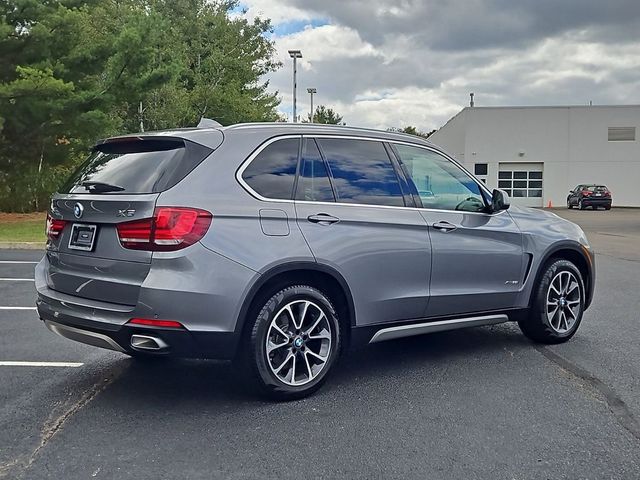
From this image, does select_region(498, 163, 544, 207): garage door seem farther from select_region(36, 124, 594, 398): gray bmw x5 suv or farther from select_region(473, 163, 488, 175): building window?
select_region(36, 124, 594, 398): gray bmw x5 suv

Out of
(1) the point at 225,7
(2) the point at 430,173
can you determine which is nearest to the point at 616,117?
(1) the point at 225,7

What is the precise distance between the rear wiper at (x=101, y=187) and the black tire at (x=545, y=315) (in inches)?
144

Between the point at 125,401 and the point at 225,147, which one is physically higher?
the point at 225,147

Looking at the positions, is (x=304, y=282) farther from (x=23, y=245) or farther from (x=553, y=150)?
(x=553, y=150)

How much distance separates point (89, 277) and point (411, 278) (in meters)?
2.29

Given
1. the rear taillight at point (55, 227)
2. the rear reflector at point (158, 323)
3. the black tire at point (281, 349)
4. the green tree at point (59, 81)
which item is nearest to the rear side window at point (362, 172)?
the black tire at point (281, 349)

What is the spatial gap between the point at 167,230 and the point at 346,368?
2.08m

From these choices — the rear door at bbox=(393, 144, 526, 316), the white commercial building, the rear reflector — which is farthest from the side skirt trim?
the white commercial building

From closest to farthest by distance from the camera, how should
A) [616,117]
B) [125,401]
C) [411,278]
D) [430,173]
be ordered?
[125,401], [411,278], [430,173], [616,117]

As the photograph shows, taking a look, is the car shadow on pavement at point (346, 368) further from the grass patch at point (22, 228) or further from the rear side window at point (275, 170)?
the grass patch at point (22, 228)

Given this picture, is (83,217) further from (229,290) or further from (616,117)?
(616,117)

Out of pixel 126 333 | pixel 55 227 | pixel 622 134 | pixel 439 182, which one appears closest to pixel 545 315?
pixel 439 182

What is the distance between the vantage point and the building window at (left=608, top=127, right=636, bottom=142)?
147ft

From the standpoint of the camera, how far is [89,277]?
4.05 metres
